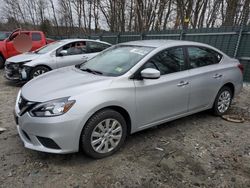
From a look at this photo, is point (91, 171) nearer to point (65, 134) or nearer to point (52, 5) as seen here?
point (65, 134)

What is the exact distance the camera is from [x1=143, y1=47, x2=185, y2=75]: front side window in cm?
342

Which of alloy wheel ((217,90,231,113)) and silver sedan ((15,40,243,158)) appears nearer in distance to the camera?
silver sedan ((15,40,243,158))

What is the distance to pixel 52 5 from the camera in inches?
1073

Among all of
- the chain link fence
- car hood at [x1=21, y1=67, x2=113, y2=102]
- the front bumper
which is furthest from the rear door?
the chain link fence

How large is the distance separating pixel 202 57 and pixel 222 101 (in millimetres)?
1049

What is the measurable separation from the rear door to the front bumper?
6.89ft

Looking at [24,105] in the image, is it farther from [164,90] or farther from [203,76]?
[203,76]

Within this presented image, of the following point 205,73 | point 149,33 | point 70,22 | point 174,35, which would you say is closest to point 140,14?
point 149,33

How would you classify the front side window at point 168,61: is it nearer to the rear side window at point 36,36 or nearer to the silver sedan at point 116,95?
the silver sedan at point 116,95

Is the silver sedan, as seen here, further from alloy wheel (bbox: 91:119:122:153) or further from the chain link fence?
the chain link fence

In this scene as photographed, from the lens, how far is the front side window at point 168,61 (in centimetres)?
342

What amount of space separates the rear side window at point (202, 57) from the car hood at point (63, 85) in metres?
1.68

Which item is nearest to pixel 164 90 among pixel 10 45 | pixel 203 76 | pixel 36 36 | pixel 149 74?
pixel 149 74

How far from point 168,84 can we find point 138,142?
39.3 inches
